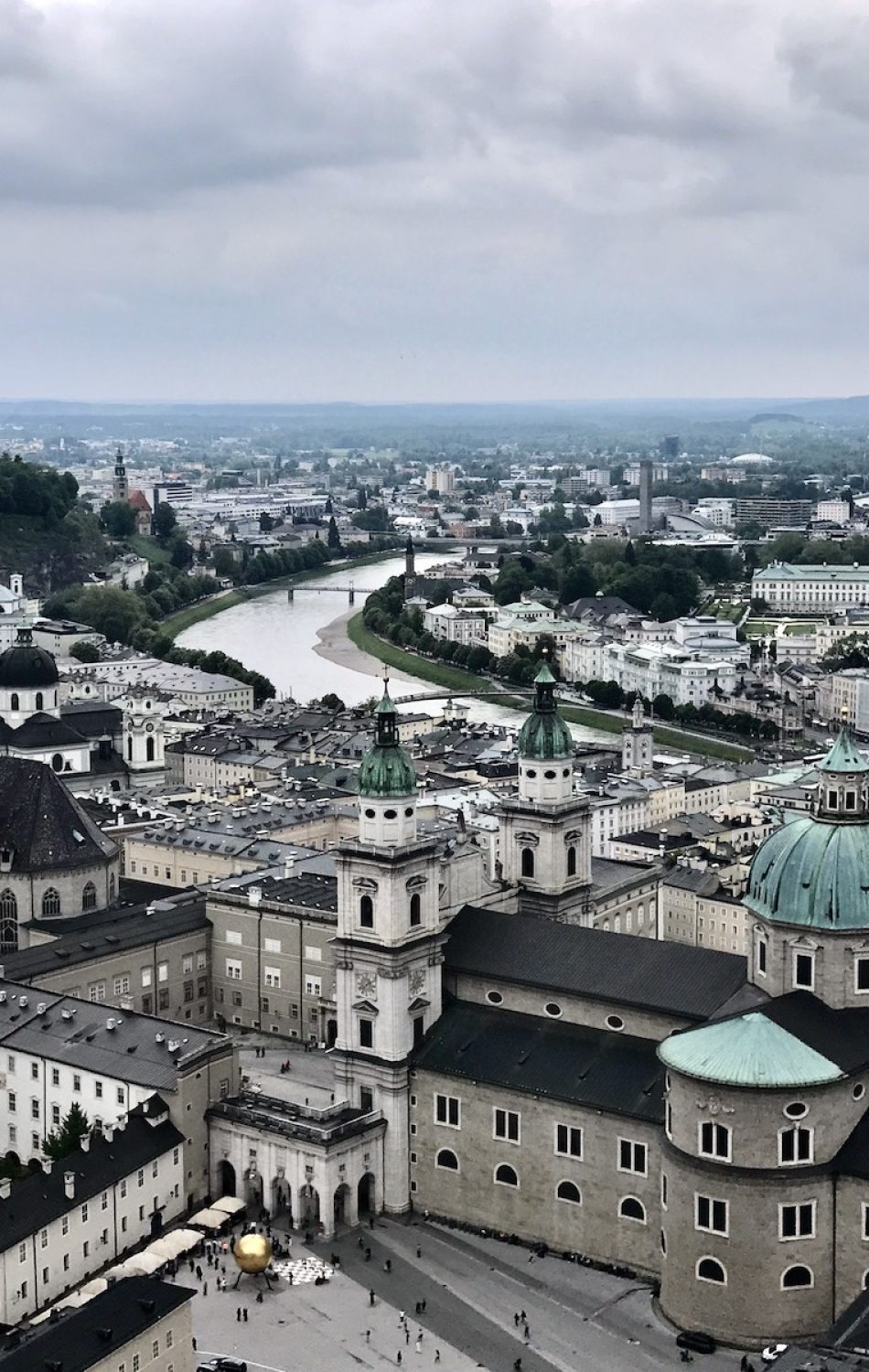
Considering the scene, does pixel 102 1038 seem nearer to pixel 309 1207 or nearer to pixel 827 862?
pixel 309 1207

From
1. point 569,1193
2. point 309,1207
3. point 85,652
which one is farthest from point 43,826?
point 85,652

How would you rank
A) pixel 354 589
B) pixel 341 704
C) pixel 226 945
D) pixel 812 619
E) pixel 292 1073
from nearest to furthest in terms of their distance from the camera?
pixel 292 1073 → pixel 226 945 → pixel 341 704 → pixel 812 619 → pixel 354 589

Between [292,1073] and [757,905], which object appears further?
[292,1073]

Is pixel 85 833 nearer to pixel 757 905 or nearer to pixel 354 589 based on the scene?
Answer: pixel 757 905

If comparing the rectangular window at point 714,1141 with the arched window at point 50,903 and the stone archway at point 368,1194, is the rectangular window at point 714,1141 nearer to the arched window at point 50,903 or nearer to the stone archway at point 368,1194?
the stone archway at point 368,1194

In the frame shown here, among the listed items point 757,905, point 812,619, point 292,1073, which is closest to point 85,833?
point 292,1073
